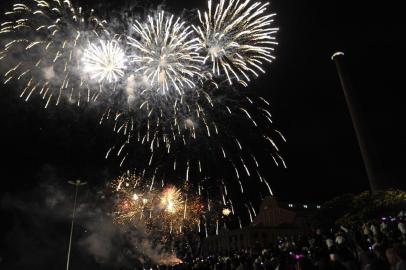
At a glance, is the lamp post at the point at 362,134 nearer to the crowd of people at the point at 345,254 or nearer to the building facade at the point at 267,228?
the building facade at the point at 267,228

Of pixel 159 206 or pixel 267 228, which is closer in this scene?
pixel 159 206

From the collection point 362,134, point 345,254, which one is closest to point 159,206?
point 362,134

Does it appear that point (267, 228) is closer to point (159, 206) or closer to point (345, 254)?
point (159, 206)

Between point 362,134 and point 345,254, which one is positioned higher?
point 362,134

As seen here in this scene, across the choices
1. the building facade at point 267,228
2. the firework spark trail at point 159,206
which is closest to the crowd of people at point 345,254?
the firework spark trail at point 159,206

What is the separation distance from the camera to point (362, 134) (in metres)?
51.7

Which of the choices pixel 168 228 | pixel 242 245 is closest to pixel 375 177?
pixel 168 228

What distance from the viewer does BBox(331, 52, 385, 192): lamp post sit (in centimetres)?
4922

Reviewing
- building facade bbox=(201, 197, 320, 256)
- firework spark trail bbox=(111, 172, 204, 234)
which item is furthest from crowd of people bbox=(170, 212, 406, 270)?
building facade bbox=(201, 197, 320, 256)

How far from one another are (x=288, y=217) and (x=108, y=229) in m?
40.4

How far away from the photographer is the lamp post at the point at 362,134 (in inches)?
1938

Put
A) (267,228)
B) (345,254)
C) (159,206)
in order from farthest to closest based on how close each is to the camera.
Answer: (267,228)
(159,206)
(345,254)

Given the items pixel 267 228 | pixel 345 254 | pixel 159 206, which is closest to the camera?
pixel 345 254

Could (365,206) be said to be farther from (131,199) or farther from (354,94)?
(131,199)
